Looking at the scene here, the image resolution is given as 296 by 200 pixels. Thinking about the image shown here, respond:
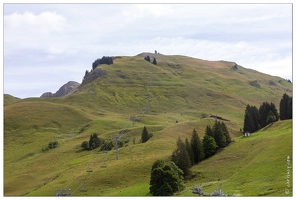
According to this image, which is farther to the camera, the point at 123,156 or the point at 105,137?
the point at 105,137

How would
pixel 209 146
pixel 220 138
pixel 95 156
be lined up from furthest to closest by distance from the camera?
1. pixel 95 156
2. pixel 220 138
3. pixel 209 146

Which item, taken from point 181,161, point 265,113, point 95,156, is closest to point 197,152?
point 181,161

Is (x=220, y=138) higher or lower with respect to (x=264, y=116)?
lower

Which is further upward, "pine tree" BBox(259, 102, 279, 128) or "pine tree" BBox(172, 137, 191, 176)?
"pine tree" BBox(259, 102, 279, 128)

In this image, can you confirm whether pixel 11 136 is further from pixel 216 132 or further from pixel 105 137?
pixel 216 132

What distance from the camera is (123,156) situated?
88.4m

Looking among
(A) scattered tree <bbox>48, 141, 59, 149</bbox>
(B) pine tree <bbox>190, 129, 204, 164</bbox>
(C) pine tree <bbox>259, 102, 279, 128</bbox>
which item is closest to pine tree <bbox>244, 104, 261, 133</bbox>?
(C) pine tree <bbox>259, 102, 279, 128</bbox>

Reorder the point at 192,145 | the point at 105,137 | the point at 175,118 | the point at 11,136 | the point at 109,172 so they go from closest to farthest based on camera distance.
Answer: the point at 109,172
the point at 192,145
the point at 105,137
the point at 11,136
the point at 175,118

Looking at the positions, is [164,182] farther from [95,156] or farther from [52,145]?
[52,145]

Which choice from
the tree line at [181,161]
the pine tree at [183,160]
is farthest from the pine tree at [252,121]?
the pine tree at [183,160]

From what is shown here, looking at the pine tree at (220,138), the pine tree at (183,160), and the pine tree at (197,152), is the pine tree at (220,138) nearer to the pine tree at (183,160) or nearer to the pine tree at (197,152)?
the pine tree at (197,152)

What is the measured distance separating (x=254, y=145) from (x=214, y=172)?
1424 cm

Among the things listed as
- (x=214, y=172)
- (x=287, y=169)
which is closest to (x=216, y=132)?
(x=214, y=172)

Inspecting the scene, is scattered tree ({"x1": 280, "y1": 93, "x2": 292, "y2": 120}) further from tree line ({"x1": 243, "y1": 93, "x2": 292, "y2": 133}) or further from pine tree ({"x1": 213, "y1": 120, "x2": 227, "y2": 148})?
pine tree ({"x1": 213, "y1": 120, "x2": 227, "y2": 148})
